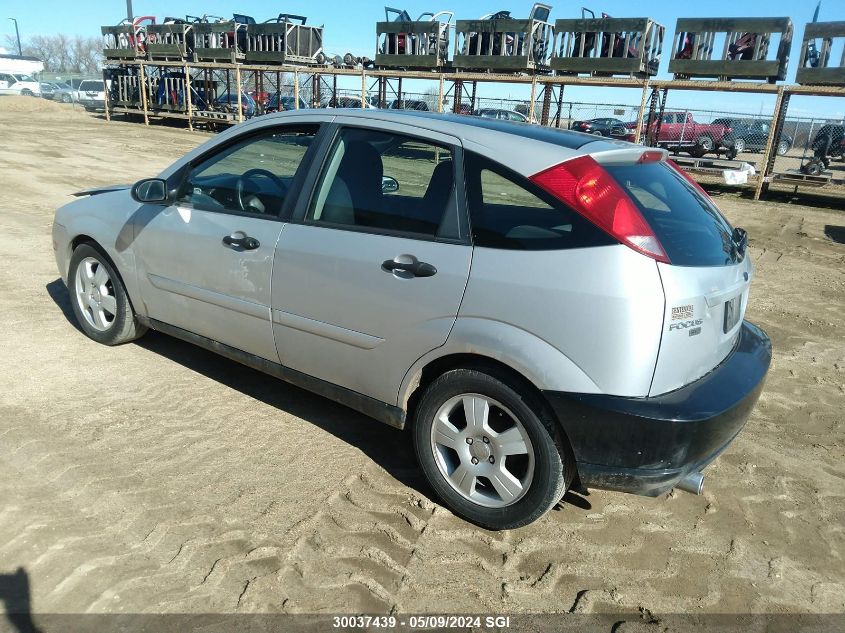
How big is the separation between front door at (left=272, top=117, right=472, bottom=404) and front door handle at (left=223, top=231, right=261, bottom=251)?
0.21 metres

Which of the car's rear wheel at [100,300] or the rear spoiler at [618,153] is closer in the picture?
the rear spoiler at [618,153]

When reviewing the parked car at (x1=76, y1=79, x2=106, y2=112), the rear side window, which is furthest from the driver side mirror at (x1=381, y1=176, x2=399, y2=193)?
the parked car at (x1=76, y1=79, x2=106, y2=112)

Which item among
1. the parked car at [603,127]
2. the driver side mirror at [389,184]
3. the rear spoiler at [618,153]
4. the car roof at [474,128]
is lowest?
the parked car at [603,127]

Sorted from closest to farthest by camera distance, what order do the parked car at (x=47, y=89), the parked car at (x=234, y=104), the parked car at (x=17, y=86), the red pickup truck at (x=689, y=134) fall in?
the red pickup truck at (x=689, y=134)
the parked car at (x=234, y=104)
the parked car at (x=17, y=86)
the parked car at (x=47, y=89)

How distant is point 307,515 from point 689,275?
1.96 m

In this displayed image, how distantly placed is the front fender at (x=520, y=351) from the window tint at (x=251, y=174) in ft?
4.52

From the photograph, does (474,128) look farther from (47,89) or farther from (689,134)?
(47,89)

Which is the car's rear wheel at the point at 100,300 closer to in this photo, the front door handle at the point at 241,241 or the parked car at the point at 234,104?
the front door handle at the point at 241,241

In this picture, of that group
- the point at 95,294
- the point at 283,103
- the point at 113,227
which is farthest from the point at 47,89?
the point at 113,227

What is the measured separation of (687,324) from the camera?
8.38ft

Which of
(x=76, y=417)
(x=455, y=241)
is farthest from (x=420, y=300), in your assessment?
(x=76, y=417)

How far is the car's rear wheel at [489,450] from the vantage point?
269cm

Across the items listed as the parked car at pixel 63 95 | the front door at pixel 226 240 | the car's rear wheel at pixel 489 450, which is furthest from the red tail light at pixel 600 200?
the parked car at pixel 63 95

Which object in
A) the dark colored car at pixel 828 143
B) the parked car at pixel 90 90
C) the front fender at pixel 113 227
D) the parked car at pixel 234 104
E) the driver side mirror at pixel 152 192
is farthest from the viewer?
the parked car at pixel 90 90
